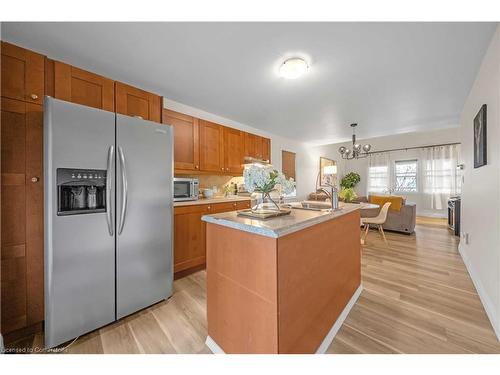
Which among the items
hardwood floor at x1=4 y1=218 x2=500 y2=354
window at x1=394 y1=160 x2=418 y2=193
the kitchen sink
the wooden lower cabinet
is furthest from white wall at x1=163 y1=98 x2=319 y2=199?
window at x1=394 y1=160 x2=418 y2=193

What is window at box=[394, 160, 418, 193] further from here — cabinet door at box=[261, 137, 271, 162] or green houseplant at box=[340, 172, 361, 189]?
cabinet door at box=[261, 137, 271, 162]

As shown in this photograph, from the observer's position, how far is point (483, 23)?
1.50m

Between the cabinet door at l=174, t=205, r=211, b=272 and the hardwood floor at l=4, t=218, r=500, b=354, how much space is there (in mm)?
205

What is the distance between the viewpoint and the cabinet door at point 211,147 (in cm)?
303

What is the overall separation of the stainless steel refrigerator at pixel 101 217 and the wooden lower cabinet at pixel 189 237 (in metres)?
0.43

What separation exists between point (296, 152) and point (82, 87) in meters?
4.77

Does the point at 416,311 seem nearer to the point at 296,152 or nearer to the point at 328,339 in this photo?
the point at 328,339

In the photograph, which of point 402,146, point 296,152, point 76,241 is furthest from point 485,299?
point 402,146

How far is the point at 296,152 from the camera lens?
5691 mm

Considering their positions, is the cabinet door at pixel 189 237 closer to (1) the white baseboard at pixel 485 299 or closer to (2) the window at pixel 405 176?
(1) the white baseboard at pixel 485 299

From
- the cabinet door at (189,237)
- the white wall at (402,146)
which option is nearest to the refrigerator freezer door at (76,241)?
the cabinet door at (189,237)

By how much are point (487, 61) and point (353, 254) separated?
83.2 inches
